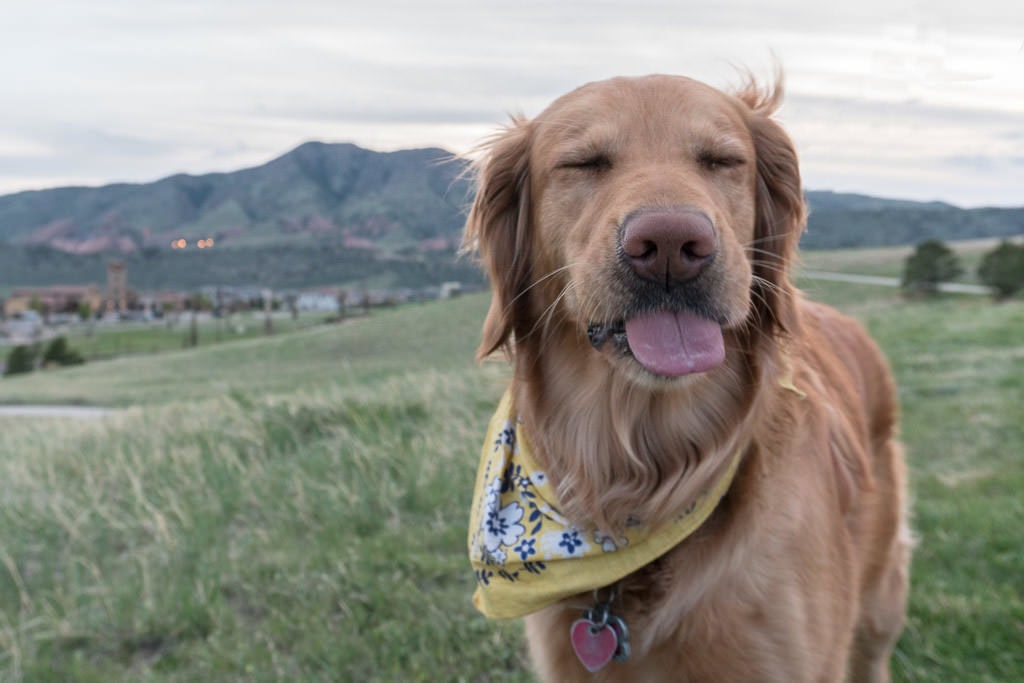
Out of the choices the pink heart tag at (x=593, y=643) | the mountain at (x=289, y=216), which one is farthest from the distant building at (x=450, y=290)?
the pink heart tag at (x=593, y=643)

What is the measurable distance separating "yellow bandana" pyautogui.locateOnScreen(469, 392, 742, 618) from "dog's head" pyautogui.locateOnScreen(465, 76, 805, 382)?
38 centimetres

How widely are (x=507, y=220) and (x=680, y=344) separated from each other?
3.15ft

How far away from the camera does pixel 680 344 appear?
82.9 inches

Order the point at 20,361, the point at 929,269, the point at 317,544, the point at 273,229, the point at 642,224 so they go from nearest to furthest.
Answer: the point at 642,224
the point at 317,544
the point at 929,269
the point at 20,361
the point at 273,229

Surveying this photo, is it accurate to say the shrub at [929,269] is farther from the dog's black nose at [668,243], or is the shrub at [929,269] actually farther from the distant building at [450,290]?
the dog's black nose at [668,243]

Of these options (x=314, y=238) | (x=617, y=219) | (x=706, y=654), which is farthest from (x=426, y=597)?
(x=314, y=238)

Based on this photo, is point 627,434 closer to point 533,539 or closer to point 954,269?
point 533,539

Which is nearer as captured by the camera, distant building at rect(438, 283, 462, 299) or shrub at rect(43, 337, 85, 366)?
distant building at rect(438, 283, 462, 299)

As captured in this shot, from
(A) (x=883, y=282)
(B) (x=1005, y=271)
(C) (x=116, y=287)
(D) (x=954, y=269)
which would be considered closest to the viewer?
(B) (x=1005, y=271)

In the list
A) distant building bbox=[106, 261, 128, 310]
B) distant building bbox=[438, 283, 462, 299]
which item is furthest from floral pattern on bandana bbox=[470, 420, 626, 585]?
distant building bbox=[106, 261, 128, 310]

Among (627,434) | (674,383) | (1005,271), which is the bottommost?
(1005,271)

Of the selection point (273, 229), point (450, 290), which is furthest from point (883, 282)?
point (273, 229)

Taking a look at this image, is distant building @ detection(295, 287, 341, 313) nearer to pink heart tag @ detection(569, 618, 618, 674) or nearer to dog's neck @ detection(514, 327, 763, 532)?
dog's neck @ detection(514, 327, 763, 532)

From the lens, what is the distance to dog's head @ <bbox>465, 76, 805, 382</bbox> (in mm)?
2074
